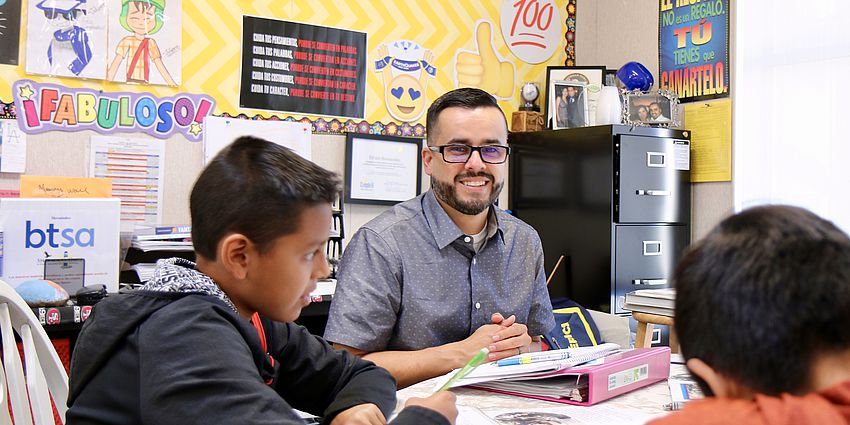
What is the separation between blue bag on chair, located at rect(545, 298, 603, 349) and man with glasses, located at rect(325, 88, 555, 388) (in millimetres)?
611

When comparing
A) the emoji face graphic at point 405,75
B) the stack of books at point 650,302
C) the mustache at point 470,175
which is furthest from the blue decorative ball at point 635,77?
the mustache at point 470,175

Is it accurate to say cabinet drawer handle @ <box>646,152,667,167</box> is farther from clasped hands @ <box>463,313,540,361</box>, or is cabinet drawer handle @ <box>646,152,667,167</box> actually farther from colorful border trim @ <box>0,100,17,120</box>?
colorful border trim @ <box>0,100,17,120</box>

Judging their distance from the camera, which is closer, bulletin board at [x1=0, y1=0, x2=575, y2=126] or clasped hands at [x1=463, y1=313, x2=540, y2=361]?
clasped hands at [x1=463, y1=313, x2=540, y2=361]

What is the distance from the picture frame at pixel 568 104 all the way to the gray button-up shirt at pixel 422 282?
5.85 feet

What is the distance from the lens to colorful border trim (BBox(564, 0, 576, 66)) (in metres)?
3.98

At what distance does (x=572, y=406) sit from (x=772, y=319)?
655 millimetres

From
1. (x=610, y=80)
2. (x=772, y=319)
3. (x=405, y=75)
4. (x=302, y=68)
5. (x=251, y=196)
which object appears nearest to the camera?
(x=772, y=319)

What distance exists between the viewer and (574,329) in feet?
8.71

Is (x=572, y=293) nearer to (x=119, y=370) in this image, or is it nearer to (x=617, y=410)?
(x=617, y=410)

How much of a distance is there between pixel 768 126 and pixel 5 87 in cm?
300

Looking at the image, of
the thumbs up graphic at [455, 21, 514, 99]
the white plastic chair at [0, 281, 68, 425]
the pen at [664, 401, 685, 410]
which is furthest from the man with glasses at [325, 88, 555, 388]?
the thumbs up graphic at [455, 21, 514, 99]

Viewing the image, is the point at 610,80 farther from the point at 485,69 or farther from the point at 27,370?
the point at 27,370

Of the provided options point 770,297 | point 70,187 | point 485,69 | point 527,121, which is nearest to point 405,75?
point 485,69

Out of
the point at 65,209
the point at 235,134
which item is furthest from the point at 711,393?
the point at 235,134
